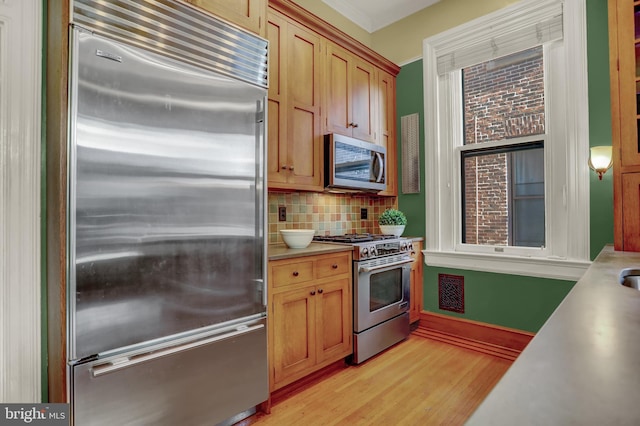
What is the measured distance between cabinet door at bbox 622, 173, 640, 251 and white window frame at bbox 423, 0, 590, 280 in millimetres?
587

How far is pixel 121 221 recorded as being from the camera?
4.79 feet

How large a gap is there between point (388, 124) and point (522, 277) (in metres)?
1.92

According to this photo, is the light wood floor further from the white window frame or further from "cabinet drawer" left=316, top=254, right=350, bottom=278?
the white window frame

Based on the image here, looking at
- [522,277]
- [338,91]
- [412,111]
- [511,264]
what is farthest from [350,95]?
[522,277]

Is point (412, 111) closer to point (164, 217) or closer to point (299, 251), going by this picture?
point (299, 251)

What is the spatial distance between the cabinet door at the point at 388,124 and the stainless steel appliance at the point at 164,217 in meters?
1.77

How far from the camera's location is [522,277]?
289cm

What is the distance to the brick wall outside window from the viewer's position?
2.95 metres

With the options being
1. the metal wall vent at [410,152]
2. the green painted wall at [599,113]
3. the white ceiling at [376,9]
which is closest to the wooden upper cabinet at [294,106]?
the white ceiling at [376,9]

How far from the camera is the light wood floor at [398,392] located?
1987mm

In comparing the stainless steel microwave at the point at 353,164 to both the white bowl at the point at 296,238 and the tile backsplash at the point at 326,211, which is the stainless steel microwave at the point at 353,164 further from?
the white bowl at the point at 296,238

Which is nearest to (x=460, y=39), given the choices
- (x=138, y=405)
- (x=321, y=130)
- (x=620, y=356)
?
(x=321, y=130)

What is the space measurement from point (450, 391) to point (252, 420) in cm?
130

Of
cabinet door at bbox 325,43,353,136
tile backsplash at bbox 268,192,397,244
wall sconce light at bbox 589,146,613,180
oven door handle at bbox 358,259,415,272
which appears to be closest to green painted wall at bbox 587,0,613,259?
wall sconce light at bbox 589,146,613,180
